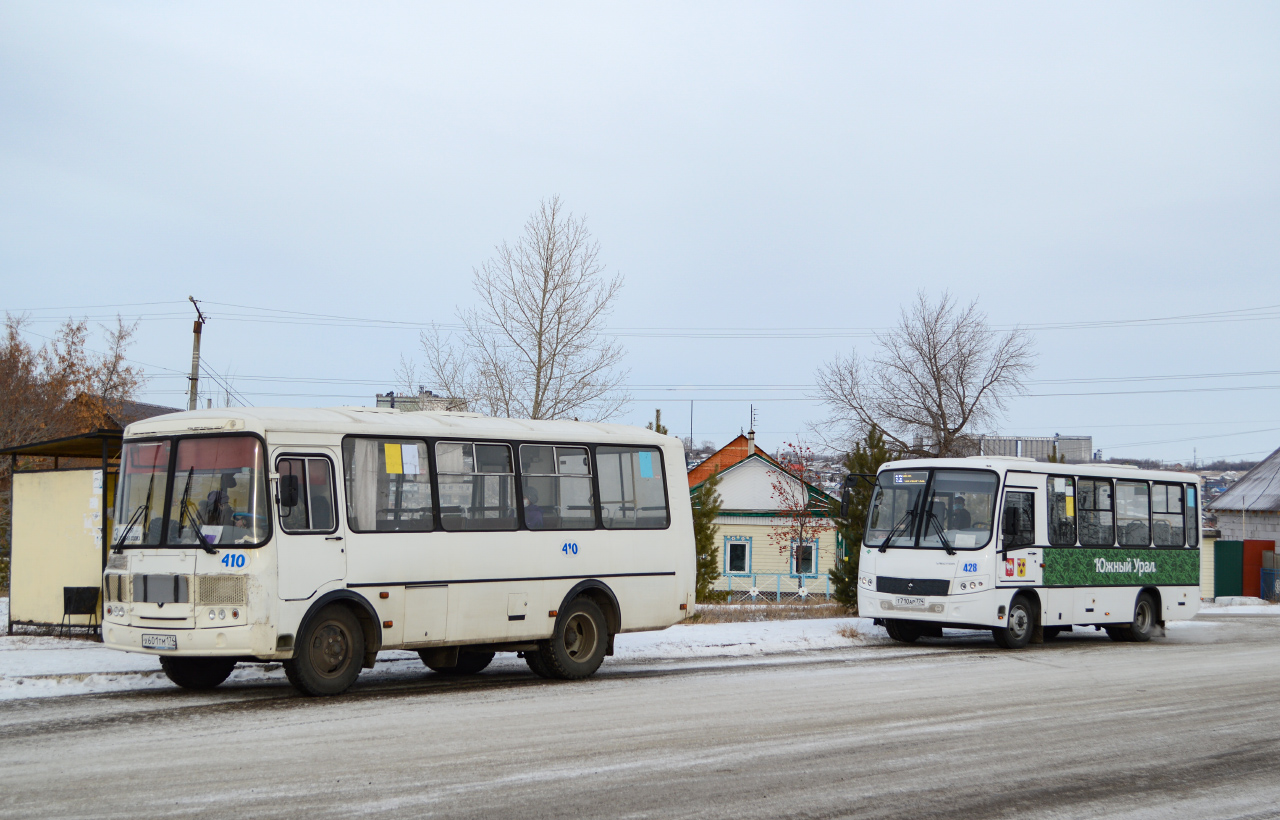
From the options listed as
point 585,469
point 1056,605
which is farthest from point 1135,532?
point 585,469

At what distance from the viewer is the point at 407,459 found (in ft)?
42.9

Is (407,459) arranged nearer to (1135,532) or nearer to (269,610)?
(269,610)

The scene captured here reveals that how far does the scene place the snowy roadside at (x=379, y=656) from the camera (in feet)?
40.9

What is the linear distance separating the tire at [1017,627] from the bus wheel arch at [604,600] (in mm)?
7112

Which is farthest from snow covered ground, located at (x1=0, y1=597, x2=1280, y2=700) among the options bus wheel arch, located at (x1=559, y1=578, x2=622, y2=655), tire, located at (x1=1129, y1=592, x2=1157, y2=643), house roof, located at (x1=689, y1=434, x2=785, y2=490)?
house roof, located at (x1=689, y1=434, x2=785, y2=490)

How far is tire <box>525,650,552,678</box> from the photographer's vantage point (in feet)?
47.1

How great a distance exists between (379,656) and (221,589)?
5.08 meters

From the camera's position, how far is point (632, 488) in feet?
50.5

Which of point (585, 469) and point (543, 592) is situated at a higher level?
point (585, 469)

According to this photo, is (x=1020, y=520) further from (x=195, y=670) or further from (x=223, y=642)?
(x=223, y=642)

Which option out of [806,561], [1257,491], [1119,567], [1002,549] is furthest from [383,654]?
[1257,491]

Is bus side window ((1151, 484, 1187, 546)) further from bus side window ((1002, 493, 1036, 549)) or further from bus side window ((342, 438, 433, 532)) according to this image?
bus side window ((342, 438, 433, 532))

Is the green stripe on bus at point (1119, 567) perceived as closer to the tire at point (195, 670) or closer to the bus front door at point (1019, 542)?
the bus front door at point (1019, 542)

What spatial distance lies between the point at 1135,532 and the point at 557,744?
15.8 m
